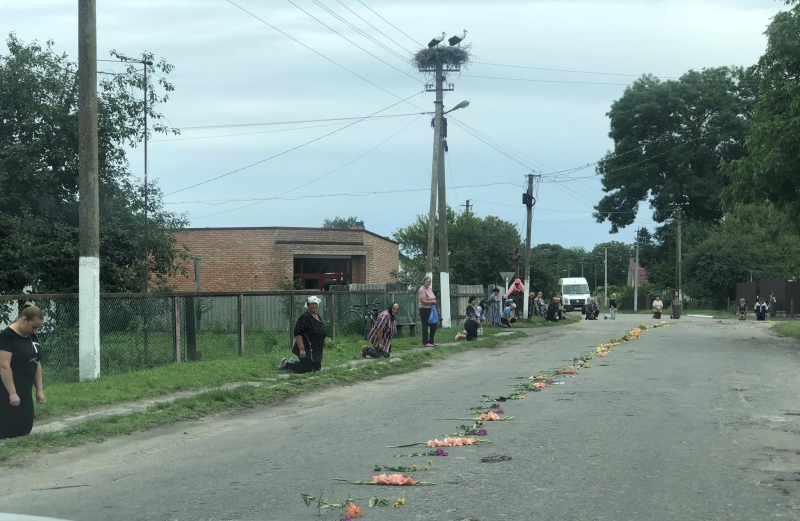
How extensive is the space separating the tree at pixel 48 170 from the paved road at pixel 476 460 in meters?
8.14

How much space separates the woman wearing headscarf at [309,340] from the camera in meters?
15.8

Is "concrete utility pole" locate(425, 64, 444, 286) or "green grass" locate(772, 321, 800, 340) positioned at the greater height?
"concrete utility pole" locate(425, 64, 444, 286)

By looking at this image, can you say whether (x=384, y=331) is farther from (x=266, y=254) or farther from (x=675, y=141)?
(x=675, y=141)

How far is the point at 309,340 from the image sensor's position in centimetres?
1602

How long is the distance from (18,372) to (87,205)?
5.06m

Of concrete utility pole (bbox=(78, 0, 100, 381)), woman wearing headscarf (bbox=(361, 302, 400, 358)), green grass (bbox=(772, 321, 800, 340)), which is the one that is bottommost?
green grass (bbox=(772, 321, 800, 340))

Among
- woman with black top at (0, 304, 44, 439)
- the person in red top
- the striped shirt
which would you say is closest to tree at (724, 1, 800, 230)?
the person in red top

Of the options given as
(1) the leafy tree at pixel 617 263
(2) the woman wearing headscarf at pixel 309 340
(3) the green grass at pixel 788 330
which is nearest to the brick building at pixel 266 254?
(3) the green grass at pixel 788 330

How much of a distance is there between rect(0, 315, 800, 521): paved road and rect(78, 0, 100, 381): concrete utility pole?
11.4 ft

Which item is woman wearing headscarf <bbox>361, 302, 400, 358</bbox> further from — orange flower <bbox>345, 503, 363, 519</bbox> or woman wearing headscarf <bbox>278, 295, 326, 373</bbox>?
orange flower <bbox>345, 503, 363, 519</bbox>

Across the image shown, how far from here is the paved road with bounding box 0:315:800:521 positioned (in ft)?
20.8

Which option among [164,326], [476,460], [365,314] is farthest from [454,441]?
[365,314]

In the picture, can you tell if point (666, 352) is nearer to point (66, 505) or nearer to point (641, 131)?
point (66, 505)

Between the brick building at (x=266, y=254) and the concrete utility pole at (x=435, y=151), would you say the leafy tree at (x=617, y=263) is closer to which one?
the brick building at (x=266, y=254)
